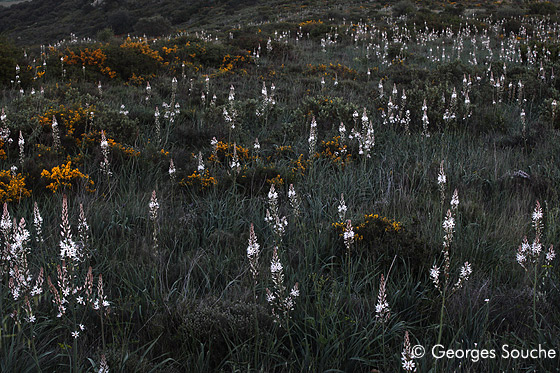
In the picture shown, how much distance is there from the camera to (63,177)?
15.0ft

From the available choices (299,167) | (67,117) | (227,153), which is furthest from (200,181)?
(67,117)

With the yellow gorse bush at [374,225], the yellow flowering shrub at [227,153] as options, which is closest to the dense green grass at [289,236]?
the yellow gorse bush at [374,225]

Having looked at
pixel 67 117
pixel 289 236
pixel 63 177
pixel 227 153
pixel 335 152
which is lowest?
pixel 289 236

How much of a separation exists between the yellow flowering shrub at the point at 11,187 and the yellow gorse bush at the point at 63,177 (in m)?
0.22

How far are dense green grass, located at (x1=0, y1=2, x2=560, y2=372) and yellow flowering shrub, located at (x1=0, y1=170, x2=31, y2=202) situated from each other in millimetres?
113

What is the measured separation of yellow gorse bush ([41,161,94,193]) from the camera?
4.51 m

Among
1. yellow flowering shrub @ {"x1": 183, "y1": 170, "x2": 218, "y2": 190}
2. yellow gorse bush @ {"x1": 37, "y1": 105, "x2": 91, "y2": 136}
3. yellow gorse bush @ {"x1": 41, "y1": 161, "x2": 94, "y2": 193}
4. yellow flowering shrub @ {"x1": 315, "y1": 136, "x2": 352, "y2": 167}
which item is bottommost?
yellow flowering shrub @ {"x1": 315, "y1": 136, "x2": 352, "y2": 167}

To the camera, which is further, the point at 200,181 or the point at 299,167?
the point at 299,167

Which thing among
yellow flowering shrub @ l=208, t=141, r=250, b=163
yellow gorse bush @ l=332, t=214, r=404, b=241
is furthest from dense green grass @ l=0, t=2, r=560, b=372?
yellow flowering shrub @ l=208, t=141, r=250, b=163

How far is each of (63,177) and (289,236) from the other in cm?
256

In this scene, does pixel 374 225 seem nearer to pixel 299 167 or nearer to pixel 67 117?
pixel 299 167

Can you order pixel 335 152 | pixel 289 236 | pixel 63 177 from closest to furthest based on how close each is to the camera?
1. pixel 289 236
2. pixel 63 177
3. pixel 335 152

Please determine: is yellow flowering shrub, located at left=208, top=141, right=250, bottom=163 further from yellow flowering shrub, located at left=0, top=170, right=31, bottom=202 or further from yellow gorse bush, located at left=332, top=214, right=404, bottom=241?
yellow gorse bush, located at left=332, top=214, right=404, bottom=241

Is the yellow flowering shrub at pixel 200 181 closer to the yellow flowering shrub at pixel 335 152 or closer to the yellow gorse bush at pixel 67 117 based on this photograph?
the yellow flowering shrub at pixel 335 152
